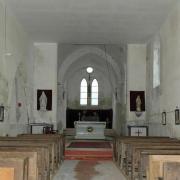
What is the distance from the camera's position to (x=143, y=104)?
19.2m

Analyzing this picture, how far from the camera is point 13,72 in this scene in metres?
14.2

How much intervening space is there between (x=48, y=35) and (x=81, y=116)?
45.6ft

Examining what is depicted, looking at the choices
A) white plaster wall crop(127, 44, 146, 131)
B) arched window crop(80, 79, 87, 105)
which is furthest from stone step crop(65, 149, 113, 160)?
arched window crop(80, 79, 87, 105)

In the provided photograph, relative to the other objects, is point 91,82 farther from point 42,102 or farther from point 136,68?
point 42,102

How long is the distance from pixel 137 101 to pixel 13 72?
23.4ft

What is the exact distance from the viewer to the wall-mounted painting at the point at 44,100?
1905 cm

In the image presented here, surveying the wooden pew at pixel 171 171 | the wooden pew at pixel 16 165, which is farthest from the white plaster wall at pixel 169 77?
the wooden pew at pixel 16 165

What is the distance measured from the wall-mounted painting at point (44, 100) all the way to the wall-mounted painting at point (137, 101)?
3.99m

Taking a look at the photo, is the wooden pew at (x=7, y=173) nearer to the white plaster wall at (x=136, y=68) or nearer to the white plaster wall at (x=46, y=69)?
the white plaster wall at (x=46, y=69)

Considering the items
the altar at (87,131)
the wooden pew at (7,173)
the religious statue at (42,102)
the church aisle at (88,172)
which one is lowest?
the church aisle at (88,172)

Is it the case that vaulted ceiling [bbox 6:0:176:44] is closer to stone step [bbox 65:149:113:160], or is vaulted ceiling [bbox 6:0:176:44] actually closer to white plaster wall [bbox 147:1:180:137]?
white plaster wall [bbox 147:1:180:137]

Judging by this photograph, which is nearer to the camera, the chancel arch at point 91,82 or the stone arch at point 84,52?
the stone arch at point 84,52

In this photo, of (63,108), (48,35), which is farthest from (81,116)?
(48,35)

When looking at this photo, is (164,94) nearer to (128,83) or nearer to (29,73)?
(128,83)
